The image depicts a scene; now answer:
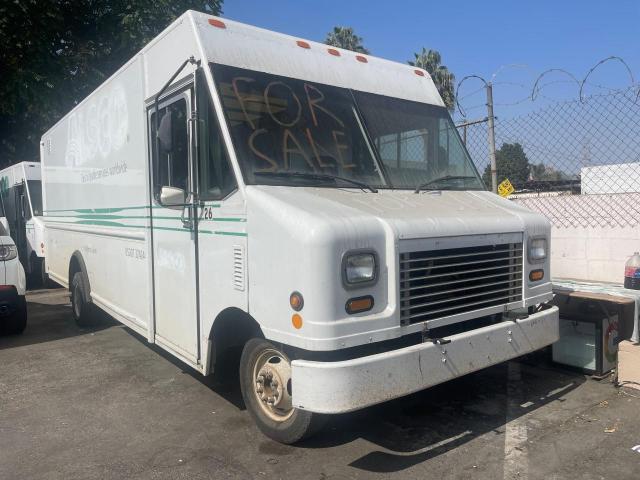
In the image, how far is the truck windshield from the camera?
13273 millimetres

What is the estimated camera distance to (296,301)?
3326 millimetres

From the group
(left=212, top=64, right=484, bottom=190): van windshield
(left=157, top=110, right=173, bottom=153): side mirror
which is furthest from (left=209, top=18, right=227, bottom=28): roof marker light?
(left=157, top=110, right=173, bottom=153): side mirror

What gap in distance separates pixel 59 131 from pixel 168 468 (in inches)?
258

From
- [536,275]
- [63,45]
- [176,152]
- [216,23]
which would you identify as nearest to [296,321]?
[176,152]

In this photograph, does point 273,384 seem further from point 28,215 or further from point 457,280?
point 28,215

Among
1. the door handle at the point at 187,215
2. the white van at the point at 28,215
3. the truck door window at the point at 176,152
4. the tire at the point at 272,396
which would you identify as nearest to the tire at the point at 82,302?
the truck door window at the point at 176,152

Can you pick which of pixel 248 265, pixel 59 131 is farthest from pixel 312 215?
pixel 59 131

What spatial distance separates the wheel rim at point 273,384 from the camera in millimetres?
3781

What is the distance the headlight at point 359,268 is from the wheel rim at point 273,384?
2.53ft

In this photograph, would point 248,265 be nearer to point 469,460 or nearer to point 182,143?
point 182,143

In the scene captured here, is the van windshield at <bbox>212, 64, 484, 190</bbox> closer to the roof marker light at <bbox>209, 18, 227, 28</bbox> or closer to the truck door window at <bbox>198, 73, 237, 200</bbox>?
the truck door window at <bbox>198, 73, 237, 200</bbox>

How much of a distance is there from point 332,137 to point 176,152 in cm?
130

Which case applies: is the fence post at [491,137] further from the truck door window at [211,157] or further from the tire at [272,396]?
the tire at [272,396]

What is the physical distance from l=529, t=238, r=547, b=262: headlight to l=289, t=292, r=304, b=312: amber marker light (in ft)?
6.83
